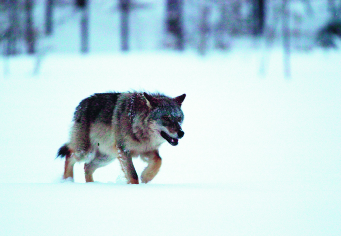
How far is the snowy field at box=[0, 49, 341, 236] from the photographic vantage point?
11.1 feet

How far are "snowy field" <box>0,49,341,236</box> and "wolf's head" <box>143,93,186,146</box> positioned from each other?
59cm

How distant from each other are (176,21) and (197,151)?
16648mm

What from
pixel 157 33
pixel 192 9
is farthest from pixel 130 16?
pixel 192 9

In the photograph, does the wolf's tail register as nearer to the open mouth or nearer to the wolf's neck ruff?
the wolf's neck ruff

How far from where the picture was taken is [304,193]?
4.33 meters

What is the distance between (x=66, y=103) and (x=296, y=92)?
881cm

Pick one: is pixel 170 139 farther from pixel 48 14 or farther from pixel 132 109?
pixel 48 14

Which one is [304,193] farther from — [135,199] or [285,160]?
[285,160]

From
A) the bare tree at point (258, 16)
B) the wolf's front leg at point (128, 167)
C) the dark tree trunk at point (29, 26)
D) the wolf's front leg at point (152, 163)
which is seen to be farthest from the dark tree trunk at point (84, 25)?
the wolf's front leg at point (128, 167)

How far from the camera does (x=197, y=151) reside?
30.6 ft

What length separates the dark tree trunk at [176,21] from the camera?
24.1m

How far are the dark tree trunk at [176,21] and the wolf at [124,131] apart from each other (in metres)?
18.4

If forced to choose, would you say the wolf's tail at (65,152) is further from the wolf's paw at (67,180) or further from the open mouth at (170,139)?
the open mouth at (170,139)

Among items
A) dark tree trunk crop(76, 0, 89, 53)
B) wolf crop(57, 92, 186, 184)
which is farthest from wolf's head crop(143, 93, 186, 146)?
dark tree trunk crop(76, 0, 89, 53)
